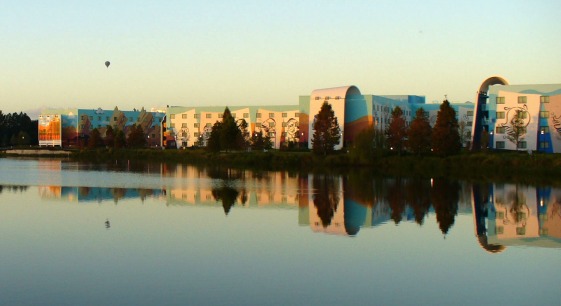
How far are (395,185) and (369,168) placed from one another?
1418 cm

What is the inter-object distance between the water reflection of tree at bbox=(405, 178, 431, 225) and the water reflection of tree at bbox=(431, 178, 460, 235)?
0.30 metres

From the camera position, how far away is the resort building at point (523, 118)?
5344 cm

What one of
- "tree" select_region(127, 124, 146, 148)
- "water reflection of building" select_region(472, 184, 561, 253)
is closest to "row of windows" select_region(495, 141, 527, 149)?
"water reflection of building" select_region(472, 184, 561, 253)

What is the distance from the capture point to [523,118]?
54.5m

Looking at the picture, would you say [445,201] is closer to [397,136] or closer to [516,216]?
[516,216]

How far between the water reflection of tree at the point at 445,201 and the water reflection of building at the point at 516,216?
0.74m

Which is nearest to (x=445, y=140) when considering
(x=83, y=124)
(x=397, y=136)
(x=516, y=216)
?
(x=397, y=136)

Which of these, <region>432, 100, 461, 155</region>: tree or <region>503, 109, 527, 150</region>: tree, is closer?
<region>432, 100, 461, 155</region>: tree

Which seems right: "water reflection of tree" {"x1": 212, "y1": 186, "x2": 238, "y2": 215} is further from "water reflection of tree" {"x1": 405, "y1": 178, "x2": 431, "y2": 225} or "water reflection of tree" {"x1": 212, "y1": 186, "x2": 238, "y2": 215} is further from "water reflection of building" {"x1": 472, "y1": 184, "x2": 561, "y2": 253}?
"water reflection of building" {"x1": 472, "y1": 184, "x2": 561, "y2": 253}

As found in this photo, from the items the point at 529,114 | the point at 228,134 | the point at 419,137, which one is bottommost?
the point at 419,137

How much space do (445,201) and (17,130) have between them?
309 ft

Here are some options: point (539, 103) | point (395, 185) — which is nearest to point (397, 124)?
point (539, 103)

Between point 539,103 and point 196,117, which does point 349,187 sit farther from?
point 196,117

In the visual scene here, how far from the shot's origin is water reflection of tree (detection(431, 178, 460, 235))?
1978cm
